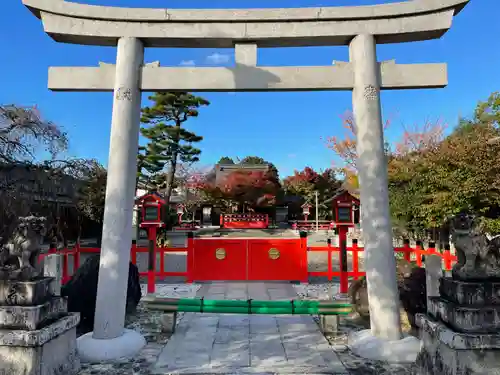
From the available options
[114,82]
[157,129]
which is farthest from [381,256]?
[157,129]

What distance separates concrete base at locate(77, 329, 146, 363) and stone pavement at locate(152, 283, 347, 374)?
16.6 inches

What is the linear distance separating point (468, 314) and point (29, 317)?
4177 mm

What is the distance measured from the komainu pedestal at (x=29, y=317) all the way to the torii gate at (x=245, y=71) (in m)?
0.82

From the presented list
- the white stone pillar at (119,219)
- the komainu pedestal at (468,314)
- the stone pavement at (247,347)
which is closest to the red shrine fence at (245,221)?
the stone pavement at (247,347)

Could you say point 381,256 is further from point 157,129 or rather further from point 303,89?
point 157,129

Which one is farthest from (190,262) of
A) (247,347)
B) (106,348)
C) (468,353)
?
(468,353)

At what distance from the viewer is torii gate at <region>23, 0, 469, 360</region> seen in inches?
170

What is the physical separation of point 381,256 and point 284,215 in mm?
32531

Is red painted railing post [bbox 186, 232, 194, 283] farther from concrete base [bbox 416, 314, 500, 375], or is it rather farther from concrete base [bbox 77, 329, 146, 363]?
concrete base [bbox 416, 314, 500, 375]

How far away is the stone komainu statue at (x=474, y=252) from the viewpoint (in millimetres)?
3205

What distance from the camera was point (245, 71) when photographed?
4516 mm

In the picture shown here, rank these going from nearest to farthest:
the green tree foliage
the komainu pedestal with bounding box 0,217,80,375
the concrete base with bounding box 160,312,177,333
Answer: the komainu pedestal with bounding box 0,217,80,375
the concrete base with bounding box 160,312,177,333
the green tree foliage

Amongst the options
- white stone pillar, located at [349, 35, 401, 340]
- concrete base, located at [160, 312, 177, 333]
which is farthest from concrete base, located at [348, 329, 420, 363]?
concrete base, located at [160, 312, 177, 333]

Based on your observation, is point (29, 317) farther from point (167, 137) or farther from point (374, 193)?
point (167, 137)
